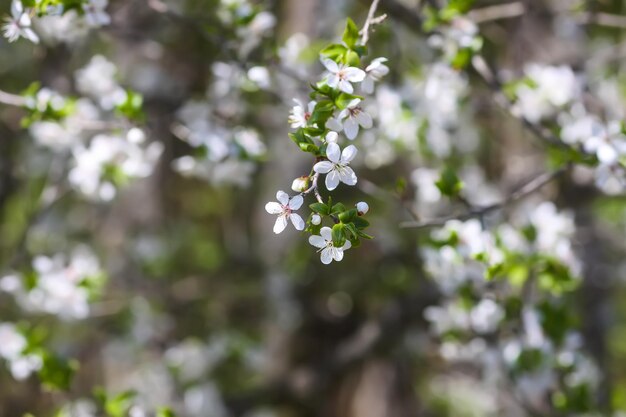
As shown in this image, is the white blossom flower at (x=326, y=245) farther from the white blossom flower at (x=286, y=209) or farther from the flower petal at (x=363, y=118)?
the flower petal at (x=363, y=118)

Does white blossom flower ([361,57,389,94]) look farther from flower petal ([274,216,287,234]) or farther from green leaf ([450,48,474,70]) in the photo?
green leaf ([450,48,474,70])

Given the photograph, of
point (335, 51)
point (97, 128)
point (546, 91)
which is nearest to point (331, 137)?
point (335, 51)

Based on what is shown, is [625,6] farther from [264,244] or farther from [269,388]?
[269,388]

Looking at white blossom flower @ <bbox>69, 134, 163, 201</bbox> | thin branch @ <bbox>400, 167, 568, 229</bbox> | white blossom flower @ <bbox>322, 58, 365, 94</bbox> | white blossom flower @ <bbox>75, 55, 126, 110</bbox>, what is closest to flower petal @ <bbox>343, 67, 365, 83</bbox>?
white blossom flower @ <bbox>322, 58, 365, 94</bbox>

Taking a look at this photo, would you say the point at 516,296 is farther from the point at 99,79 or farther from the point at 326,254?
the point at 99,79

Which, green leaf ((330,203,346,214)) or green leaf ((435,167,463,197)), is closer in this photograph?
green leaf ((330,203,346,214))

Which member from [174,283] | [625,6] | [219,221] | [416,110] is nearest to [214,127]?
[416,110]
